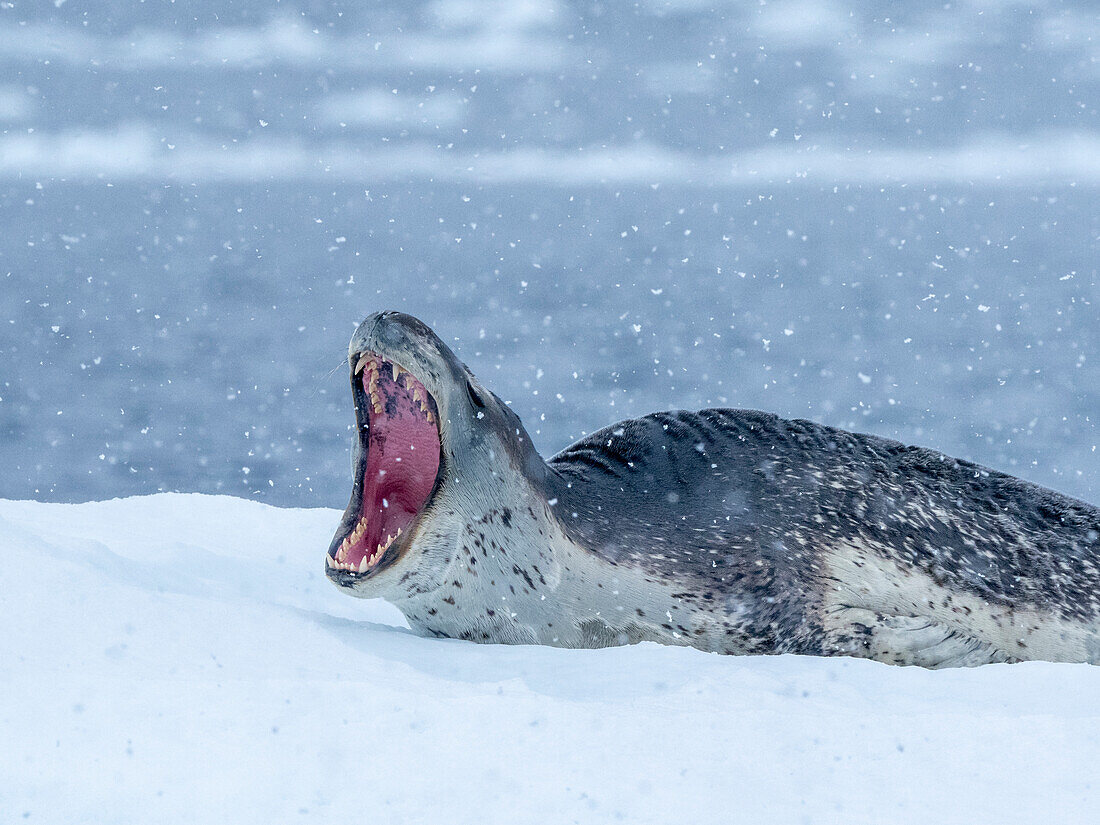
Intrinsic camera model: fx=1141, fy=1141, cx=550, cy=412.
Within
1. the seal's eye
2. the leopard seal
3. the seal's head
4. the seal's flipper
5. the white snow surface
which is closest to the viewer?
the white snow surface

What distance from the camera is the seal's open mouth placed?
4863 millimetres

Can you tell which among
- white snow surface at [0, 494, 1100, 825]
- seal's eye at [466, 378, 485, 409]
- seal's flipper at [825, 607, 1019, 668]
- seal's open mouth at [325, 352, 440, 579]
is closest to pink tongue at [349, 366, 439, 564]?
seal's open mouth at [325, 352, 440, 579]

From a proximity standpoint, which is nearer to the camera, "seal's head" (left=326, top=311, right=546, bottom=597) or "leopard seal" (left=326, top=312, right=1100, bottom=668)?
"seal's head" (left=326, top=311, right=546, bottom=597)

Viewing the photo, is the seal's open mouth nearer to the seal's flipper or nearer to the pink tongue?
the pink tongue

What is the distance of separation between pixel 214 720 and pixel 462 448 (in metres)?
1.74

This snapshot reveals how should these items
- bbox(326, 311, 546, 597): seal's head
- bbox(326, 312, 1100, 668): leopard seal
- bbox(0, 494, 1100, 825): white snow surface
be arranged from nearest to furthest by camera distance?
bbox(0, 494, 1100, 825): white snow surface, bbox(326, 311, 546, 597): seal's head, bbox(326, 312, 1100, 668): leopard seal

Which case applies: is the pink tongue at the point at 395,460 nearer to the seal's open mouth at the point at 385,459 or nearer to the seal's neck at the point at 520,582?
the seal's open mouth at the point at 385,459

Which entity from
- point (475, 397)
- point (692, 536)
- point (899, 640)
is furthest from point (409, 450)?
point (899, 640)

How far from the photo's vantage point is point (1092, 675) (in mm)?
4887

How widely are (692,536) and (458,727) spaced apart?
7.21 ft

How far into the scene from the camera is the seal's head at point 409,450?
15.4 ft

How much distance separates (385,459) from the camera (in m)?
5.15

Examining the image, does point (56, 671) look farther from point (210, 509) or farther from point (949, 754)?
point (210, 509)

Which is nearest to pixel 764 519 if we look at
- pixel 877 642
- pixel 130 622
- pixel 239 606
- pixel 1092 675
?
pixel 877 642
